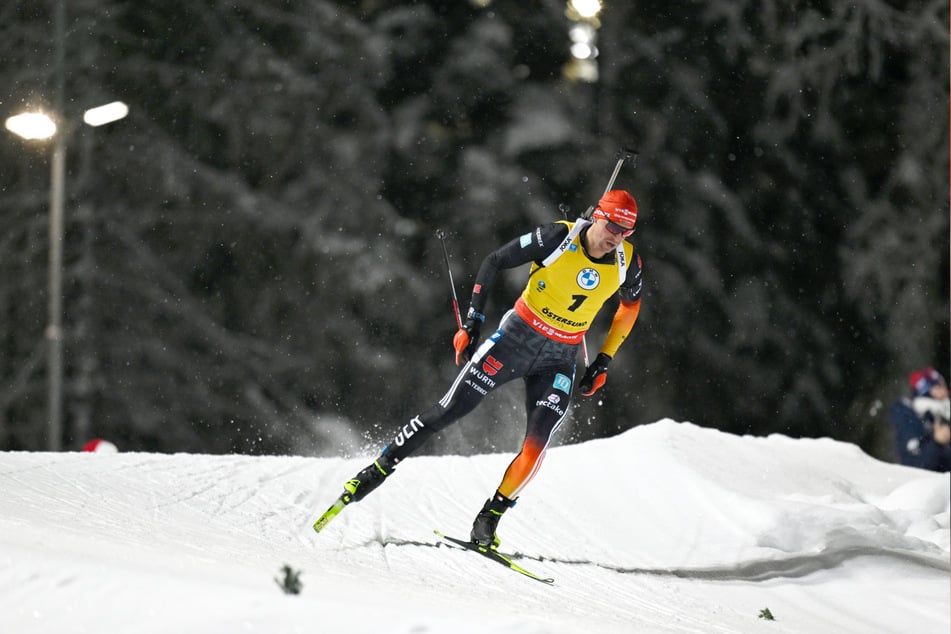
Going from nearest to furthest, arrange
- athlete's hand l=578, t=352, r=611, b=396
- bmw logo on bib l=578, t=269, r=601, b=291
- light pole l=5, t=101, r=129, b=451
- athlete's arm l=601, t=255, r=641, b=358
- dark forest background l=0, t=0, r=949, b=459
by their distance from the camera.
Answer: bmw logo on bib l=578, t=269, r=601, b=291 → athlete's hand l=578, t=352, r=611, b=396 → athlete's arm l=601, t=255, r=641, b=358 → light pole l=5, t=101, r=129, b=451 → dark forest background l=0, t=0, r=949, b=459

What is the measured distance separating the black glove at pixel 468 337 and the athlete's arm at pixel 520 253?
47mm

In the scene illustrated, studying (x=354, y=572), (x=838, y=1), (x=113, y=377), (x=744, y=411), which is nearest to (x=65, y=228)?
(x=113, y=377)

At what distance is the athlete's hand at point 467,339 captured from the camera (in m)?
4.64

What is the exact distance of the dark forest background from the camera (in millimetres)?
16984

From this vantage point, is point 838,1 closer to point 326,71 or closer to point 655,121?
point 655,121

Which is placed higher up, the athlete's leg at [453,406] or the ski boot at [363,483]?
the athlete's leg at [453,406]

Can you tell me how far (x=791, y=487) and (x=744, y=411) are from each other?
34.4 feet

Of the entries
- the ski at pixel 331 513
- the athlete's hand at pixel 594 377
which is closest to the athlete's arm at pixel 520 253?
the athlete's hand at pixel 594 377

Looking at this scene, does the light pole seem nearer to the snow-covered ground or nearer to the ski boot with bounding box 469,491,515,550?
the snow-covered ground

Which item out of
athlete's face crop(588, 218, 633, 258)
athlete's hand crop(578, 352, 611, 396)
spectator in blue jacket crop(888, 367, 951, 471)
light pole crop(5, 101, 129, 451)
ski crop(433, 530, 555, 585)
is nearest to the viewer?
ski crop(433, 530, 555, 585)

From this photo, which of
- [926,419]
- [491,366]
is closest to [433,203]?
[926,419]

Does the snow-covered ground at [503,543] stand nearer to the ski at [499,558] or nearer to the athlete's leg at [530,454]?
the ski at [499,558]

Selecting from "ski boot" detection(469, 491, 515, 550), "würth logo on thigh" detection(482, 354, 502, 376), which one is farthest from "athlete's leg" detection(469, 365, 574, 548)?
"würth logo on thigh" detection(482, 354, 502, 376)

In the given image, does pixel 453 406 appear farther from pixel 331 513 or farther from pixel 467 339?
pixel 331 513
